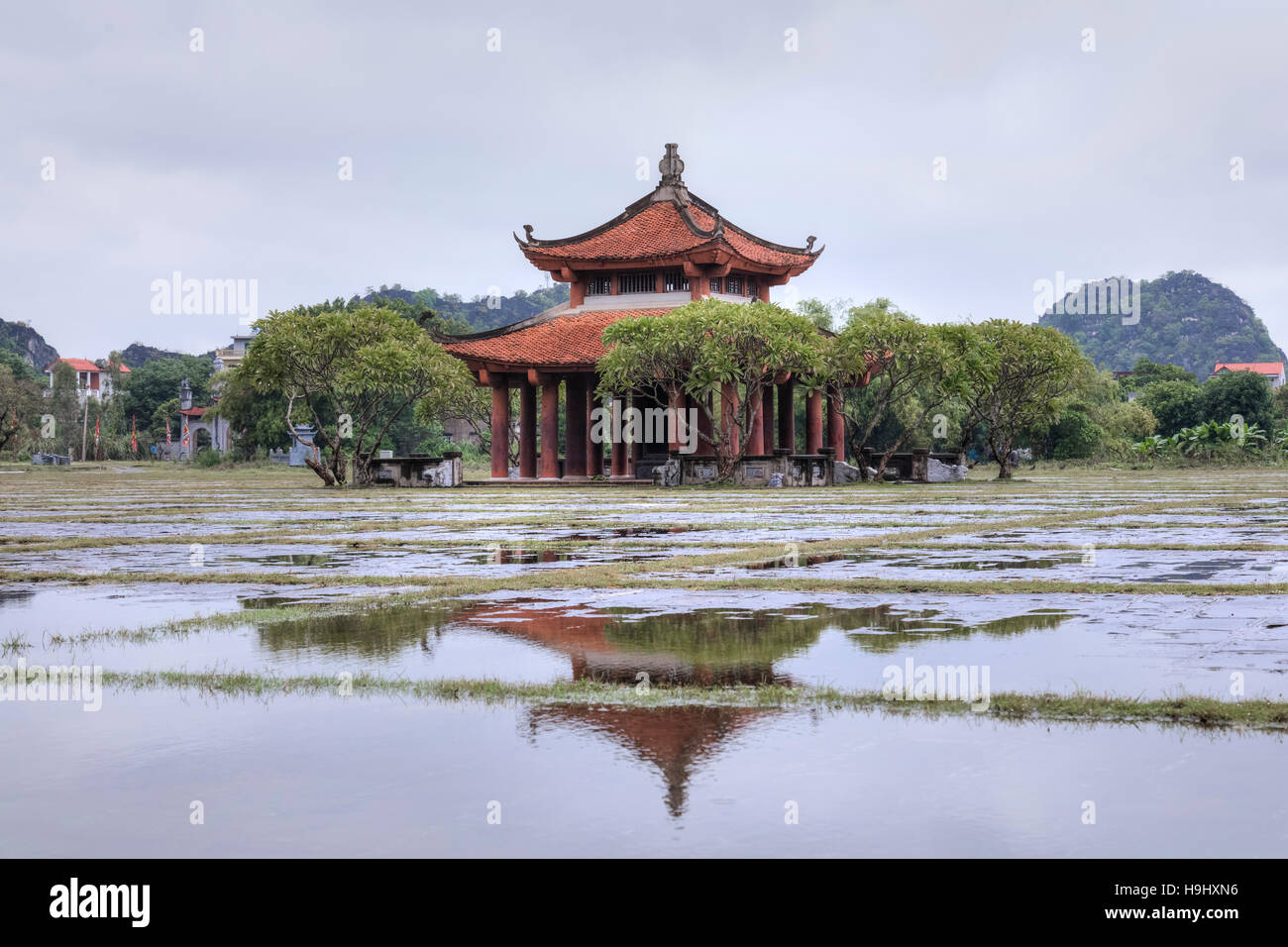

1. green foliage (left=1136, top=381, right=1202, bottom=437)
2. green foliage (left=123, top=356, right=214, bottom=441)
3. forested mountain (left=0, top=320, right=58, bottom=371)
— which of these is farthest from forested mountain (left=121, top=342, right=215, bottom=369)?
green foliage (left=1136, top=381, right=1202, bottom=437)

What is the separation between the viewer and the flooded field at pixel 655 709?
3.92 meters

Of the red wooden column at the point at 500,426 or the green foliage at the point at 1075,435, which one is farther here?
the green foliage at the point at 1075,435

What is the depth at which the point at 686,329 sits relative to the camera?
4134cm

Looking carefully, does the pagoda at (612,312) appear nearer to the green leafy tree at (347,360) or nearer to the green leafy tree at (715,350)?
the green leafy tree at (715,350)

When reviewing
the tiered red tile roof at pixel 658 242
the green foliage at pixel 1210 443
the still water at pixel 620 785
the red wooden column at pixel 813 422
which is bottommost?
the still water at pixel 620 785

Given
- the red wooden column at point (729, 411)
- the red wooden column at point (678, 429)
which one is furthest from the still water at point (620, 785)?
the red wooden column at point (729, 411)

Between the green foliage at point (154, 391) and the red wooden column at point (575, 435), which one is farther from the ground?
the green foliage at point (154, 391)

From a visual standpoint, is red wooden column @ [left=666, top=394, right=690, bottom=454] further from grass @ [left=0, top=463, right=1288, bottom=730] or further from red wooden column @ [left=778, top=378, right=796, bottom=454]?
grass @ [left=0, top=463, right=1288, bottom=730]

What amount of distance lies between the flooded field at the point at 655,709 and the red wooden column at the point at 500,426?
131 feet

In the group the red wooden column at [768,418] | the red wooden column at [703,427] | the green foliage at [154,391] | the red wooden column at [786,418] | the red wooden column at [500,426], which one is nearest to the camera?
the red wooden column at [703,427]

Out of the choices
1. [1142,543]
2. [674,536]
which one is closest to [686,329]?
[674,536]

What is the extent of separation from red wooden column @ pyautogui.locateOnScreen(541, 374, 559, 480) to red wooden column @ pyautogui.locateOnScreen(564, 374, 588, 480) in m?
0.57

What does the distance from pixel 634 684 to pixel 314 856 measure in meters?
2.45

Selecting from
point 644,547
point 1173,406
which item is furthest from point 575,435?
point 1173,406
